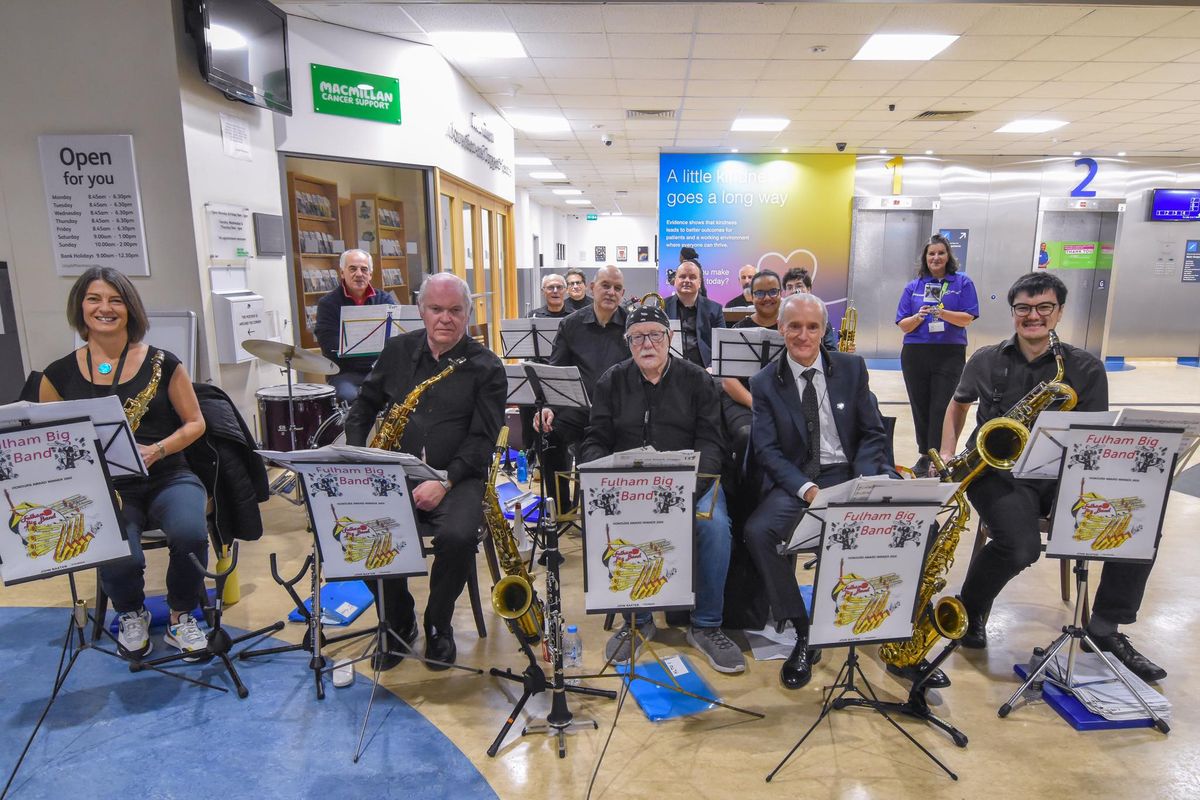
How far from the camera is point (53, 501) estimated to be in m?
2.23

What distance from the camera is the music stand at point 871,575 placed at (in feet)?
6.68

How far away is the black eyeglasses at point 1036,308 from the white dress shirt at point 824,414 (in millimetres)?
832

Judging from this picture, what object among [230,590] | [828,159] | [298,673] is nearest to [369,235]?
[230,590]

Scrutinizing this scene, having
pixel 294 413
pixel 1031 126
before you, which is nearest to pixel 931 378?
pixel 294 413

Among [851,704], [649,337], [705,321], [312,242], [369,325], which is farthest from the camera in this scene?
[312,242]

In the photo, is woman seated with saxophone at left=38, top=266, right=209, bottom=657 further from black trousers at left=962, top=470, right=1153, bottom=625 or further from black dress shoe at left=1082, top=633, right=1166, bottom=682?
black dress shoe at left=1082, top=633, right=1166, bottom=682

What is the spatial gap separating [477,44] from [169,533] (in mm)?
4764

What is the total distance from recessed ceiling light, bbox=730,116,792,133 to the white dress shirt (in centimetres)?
636

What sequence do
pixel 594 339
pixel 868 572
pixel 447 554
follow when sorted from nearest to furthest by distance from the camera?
pixel 868 572, pixel 447 554, pixel 594 339

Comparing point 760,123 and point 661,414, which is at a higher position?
point 760,123

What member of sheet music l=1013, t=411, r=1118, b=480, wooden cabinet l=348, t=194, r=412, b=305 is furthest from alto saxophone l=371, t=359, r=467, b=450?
wooden cabinet l=348, t=194, r=412, b=305

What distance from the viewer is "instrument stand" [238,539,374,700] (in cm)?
252

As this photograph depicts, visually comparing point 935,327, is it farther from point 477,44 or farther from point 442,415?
point 477,44

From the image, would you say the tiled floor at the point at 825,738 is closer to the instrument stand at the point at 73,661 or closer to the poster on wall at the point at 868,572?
the instrument stand at the point at 73,661
